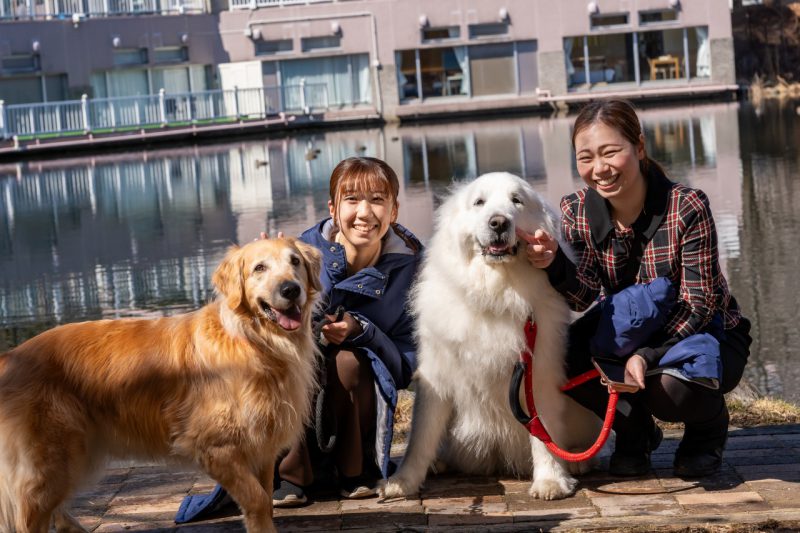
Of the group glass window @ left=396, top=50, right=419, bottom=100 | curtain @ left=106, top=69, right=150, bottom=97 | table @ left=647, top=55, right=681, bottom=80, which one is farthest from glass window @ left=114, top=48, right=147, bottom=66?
table @ left=647, top=55, right=681, bottom=80

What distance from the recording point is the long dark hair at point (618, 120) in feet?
15.3

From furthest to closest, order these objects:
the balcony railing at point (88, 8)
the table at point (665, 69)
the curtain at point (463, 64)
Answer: the table at point (665, 69)
the curtain at point (463, 64)
the balcony railing at point (88, 8)

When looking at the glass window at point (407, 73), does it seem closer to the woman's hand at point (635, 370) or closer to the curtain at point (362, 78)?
the curtain at point (362, 78)

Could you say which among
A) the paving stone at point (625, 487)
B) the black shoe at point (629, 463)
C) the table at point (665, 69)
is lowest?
the paving stone at point (625, 487)

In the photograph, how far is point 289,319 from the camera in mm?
4156

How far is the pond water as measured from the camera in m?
11.2

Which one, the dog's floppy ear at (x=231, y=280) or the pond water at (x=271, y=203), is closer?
the dog's floppy ear at (x=231, y=280)

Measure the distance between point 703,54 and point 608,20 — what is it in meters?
4.31

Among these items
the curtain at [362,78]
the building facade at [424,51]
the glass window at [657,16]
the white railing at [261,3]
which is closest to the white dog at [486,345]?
the building facade at [424,51]

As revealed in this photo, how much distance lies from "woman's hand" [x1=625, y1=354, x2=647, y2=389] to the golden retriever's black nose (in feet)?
4.79

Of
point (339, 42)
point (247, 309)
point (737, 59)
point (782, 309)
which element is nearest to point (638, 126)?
point (247, 309)

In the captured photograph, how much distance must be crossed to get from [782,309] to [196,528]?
20.9 ft

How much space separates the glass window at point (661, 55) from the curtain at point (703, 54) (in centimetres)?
71

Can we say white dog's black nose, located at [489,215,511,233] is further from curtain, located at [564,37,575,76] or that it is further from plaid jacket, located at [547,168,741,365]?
curtain, located at [564,37,575,76]
